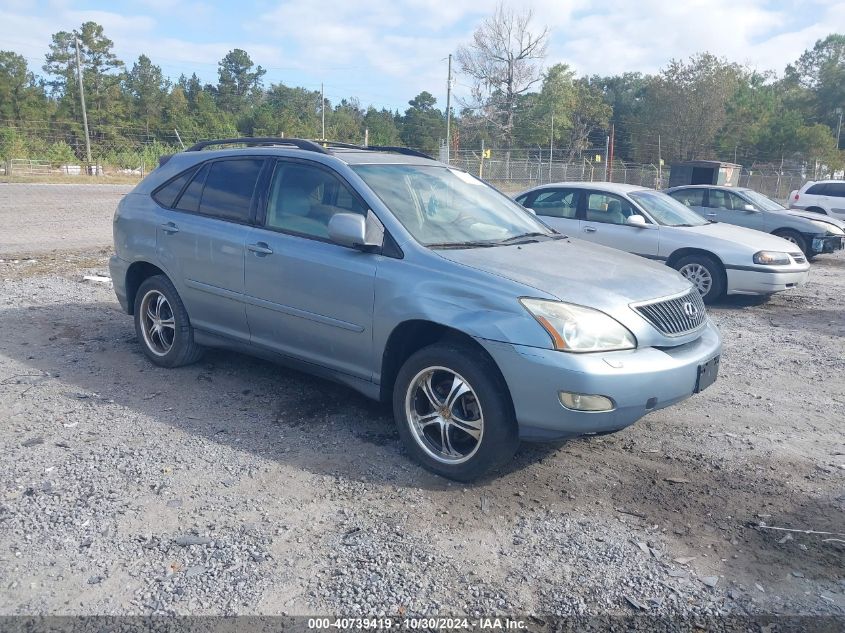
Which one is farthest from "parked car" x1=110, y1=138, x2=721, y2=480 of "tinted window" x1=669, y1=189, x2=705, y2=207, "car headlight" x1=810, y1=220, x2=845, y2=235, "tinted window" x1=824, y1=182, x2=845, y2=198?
"tinted window" x1=824, y1=182, x2=845, y2=198

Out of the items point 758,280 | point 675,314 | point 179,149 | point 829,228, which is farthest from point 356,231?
point 179,149

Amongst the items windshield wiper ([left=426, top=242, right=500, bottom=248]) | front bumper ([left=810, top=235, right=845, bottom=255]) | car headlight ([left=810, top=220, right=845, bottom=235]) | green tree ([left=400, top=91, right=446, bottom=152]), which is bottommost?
front bumper ([left=810, top=235, right=845, bottom=255])

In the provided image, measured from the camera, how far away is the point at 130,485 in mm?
3885

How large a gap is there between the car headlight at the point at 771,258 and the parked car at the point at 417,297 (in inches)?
205

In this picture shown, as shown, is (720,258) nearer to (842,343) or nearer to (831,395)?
(842,343)

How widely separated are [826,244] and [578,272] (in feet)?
40.1

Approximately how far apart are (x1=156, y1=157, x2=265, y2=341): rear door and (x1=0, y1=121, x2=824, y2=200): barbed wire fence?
27681 millimetres

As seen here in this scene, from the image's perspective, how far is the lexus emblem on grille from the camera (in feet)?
14.2

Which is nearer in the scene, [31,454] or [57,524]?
[57,524]

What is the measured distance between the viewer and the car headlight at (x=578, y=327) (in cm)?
370

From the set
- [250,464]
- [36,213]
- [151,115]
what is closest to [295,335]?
[250,464]

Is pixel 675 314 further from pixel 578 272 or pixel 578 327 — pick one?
pixel 578 327

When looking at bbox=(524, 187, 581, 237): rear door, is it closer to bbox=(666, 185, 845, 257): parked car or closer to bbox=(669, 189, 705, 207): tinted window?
bbox=(666, 185, 845, 257): parked car

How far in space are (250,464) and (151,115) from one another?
70.8 metres
